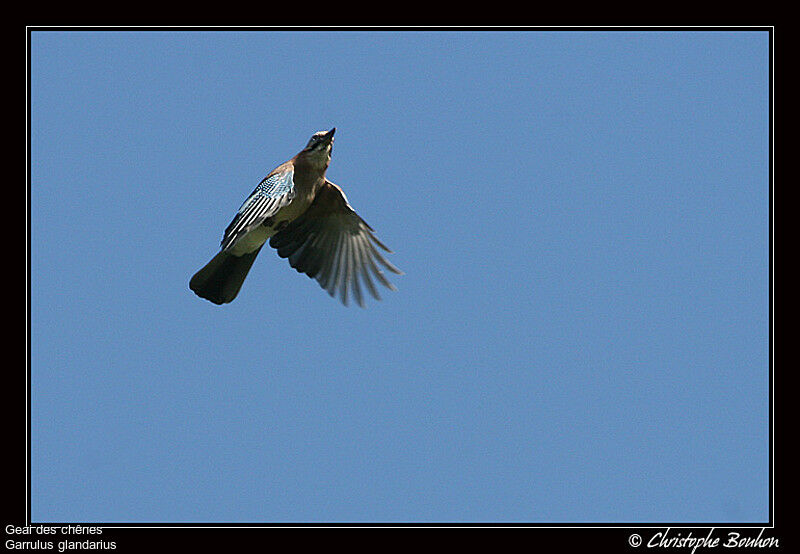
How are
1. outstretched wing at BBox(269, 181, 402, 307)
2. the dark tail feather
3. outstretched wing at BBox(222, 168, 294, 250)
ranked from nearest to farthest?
1. outstretched wing at BBox(222, 168, 294, 250)
2. the dark tail feather
3. outstretched wing at BBox(269, 181, 402, 307)

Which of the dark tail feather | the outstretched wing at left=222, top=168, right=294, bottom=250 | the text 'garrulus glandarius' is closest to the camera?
the outstretched wing at left=222, top=168, right=294, bottom=250

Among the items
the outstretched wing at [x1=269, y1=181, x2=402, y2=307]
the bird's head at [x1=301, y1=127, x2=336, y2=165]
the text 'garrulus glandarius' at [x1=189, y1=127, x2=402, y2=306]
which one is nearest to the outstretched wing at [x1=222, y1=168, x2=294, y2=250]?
the text 'garrulus glandarius' at [x1=189, y1=127, x2=402, y2=306]

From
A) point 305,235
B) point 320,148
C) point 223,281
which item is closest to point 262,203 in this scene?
point 320,148

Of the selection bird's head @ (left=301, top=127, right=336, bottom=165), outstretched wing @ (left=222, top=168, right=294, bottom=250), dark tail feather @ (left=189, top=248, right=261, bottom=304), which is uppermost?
bird's head @ (left=301, top=127, right=336, bottom=165)

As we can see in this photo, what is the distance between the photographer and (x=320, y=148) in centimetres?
1054

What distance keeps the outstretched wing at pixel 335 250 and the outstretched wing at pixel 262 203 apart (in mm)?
876

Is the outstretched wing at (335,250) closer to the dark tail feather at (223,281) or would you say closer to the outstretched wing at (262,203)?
the dark tail feather at (223,281)

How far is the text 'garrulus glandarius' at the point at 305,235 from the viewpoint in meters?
10.3

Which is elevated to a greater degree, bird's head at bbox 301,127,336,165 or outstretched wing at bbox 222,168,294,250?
bird's head at bbox 301,127,336,165

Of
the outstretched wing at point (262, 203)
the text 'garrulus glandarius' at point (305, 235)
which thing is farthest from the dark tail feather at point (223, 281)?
the outstretched wing at point (262, 203)

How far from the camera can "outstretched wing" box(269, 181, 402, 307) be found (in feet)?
37.1

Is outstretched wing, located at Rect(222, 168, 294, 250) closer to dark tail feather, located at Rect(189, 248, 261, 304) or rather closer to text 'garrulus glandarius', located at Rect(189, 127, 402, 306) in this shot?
text 'garrulus glandarius', located at Rect(189, 127, 402, 306)
